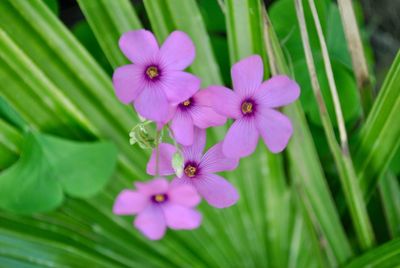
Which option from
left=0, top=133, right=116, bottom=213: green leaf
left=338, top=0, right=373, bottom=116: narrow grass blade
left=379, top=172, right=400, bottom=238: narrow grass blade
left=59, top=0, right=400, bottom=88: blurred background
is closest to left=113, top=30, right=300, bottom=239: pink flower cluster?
left=0, top=133, right=116, bottom=213: green leaf

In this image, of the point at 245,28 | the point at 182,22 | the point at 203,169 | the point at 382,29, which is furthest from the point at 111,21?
the point at 382,29

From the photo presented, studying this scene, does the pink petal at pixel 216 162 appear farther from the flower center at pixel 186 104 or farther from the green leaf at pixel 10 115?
the green leaf at pixel 10 115

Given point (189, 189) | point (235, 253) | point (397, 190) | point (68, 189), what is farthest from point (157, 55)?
point (397, 190)

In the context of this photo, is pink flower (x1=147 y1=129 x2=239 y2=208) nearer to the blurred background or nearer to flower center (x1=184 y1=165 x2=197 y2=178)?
flower center (x1=184 y1=165 x2=197 y2=178)

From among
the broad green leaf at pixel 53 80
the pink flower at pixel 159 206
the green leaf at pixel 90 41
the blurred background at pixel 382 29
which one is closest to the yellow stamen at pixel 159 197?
the pink flower at pixel 159 206

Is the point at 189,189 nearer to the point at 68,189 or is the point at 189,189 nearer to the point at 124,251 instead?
the point at 68,189

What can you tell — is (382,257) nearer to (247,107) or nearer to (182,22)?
(247,107)
